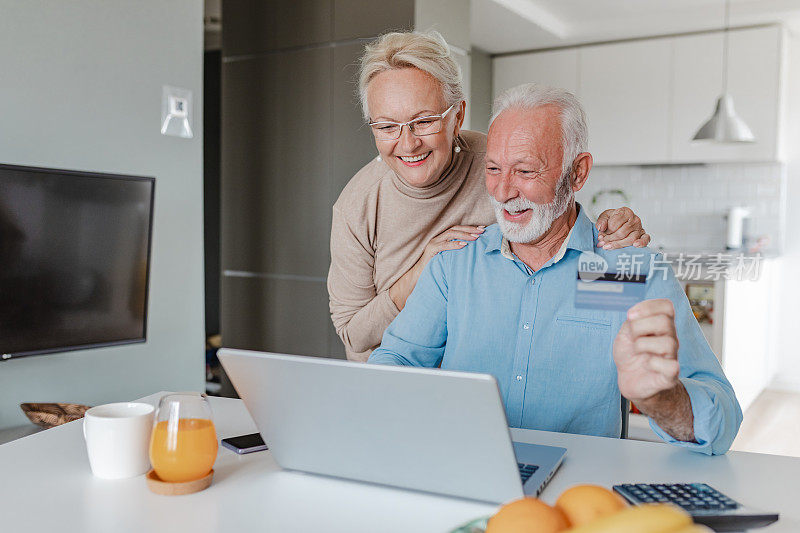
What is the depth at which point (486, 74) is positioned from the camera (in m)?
6.03

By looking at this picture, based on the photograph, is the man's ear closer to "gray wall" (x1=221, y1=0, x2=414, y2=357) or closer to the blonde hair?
the blonde hair

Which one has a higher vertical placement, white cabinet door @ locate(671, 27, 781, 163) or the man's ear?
white cabinet door @ locate(671, 27, 781, 163)

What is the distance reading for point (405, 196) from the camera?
2.01 m

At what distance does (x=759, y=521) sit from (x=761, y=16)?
189 inches

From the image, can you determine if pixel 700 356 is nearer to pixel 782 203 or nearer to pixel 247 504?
pixel 247 504

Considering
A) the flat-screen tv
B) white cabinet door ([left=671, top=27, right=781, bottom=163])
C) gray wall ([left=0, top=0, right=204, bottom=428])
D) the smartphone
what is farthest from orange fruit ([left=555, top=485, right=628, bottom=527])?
white cabinet door ([left=671, top=27, right=781, bottom=163])

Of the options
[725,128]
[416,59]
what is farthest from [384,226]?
[725,128]

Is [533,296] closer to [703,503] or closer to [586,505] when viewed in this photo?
[703,503]

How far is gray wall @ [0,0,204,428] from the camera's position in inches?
84.4

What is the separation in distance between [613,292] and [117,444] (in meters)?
0.77

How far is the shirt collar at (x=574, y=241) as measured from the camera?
5.42 ft

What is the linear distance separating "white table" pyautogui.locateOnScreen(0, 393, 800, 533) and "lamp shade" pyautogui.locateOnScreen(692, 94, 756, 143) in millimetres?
3562

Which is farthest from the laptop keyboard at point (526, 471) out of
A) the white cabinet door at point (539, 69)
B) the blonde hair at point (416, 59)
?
the white cabinet door at point (539, 69)

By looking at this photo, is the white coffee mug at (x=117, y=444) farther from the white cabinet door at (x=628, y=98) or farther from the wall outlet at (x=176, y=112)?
the white cabinet door at (x=628, y=98)
